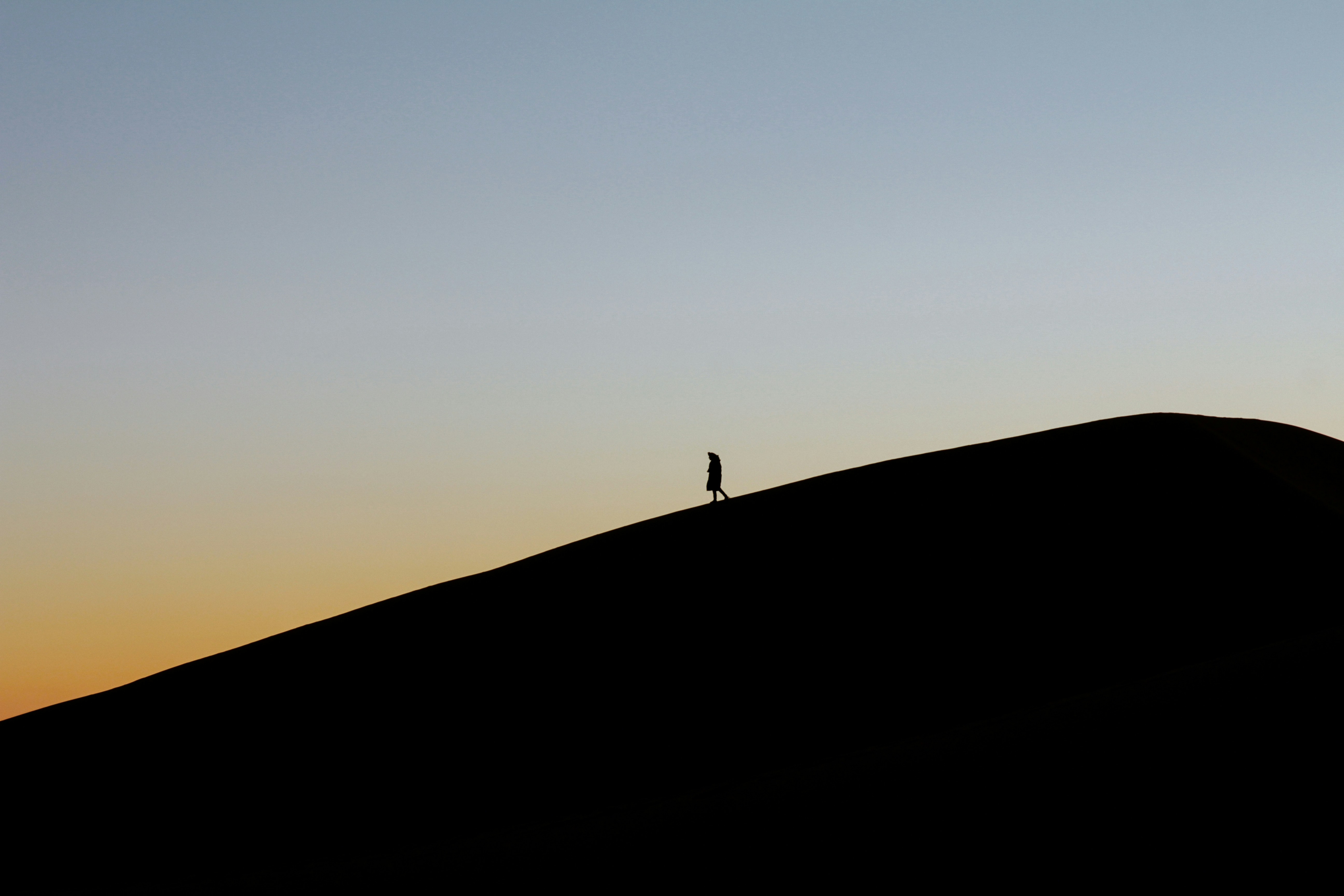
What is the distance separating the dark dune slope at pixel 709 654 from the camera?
12.1 m

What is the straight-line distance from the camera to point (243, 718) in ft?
54.7

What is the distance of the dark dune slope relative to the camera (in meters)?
12.1

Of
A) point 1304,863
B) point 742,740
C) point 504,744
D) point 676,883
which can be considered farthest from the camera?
point 504,744

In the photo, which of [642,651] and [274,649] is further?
[274,649]

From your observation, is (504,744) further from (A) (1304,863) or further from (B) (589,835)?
(A) (1304,863)

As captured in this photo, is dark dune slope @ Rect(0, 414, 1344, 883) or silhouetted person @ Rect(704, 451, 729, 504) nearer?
dark dune slope @ Rect(0, 414, 1344, 883)

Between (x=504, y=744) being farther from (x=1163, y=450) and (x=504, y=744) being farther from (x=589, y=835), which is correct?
(x=1163, y=450)

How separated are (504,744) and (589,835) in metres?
3.98

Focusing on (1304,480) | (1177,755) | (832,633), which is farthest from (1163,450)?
(1177,755)

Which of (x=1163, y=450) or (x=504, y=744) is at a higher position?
(x=1163, y=450)

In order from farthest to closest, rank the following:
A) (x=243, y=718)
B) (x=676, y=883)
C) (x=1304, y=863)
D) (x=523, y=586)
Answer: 1. (x=523, y=586)
2. (x=243, y=718)
3. (x=676, y=883)
4. (x=1304, y=863)

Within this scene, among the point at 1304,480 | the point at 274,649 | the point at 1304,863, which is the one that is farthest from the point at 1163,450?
the point at 274,649

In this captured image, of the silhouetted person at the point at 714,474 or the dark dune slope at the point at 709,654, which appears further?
the silhouetted person at the point at 714,474

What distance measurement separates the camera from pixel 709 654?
587 inches
